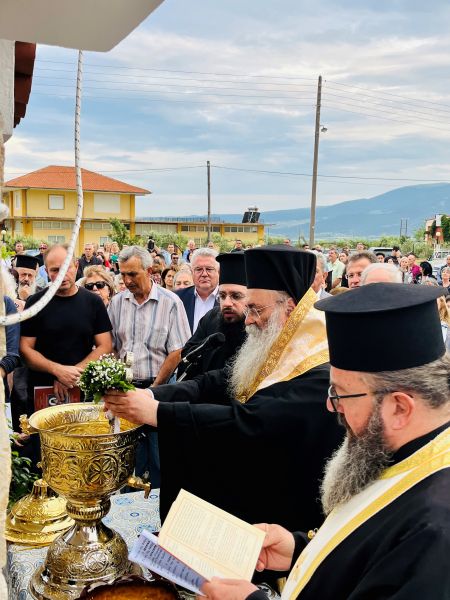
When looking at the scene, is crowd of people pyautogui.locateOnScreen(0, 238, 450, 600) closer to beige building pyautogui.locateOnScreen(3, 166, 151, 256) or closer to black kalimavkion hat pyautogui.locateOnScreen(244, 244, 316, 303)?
black kalimavkion hat pyautogui.locateOnScreen(244, 244, 316, 303)

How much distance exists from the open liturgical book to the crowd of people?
0.07m

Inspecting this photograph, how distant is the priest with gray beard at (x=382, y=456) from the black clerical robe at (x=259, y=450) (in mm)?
763

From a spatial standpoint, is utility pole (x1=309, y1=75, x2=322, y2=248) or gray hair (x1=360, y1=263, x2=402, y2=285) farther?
utility pole (x1=309, y1=75, x2=322, y2=248)

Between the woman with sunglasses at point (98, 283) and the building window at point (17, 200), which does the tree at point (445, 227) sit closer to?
the building window at point (17, 200)

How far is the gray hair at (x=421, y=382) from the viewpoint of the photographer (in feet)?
4.75

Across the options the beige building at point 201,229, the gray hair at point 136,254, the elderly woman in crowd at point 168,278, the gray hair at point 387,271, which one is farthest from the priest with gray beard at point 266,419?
the beige building at point 201,229

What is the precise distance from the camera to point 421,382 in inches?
57.7

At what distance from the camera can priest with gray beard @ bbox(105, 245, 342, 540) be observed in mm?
2494

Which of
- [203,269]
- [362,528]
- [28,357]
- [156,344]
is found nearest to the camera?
[362,528]

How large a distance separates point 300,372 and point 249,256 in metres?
0.64

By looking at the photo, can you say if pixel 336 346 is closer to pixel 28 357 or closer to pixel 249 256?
pixel 249 256

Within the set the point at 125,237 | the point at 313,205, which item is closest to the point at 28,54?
the point at 313,205

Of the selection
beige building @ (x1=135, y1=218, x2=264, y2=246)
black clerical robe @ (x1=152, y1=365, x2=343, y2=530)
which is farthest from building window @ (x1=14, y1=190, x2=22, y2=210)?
black clerical robe @ (x1=152, y1=365, x2=343, y2=530)

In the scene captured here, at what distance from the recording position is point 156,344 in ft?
15.3
